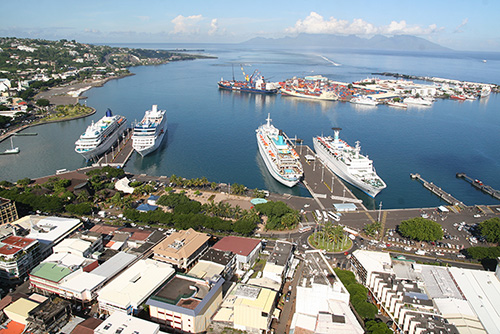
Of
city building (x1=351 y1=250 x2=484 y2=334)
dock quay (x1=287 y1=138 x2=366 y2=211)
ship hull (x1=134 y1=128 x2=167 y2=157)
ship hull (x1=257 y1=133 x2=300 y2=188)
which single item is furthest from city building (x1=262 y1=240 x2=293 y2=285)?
ship hull (x1=134 y1=128 x2=167 y2=157)

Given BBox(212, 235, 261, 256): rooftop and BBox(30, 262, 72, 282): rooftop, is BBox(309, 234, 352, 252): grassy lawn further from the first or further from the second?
BBox(30, 262, 72, 282): rooftop

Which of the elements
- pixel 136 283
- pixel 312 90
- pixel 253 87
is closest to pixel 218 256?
pixel 136 283

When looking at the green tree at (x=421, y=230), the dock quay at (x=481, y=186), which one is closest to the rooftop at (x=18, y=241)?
the green tree at (x=421, y=230)

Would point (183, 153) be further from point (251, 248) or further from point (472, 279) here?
point (472, 279)

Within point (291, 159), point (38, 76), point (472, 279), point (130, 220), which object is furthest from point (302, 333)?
point (38, 76)

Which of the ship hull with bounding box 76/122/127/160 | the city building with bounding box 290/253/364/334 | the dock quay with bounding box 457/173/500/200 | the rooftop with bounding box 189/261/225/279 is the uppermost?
the ship hull with bounding box 76/122/127/160

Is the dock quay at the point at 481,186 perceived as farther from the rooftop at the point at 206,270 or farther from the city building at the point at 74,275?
the city building at the point at 74,275

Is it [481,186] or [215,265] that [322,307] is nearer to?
[215,265]
